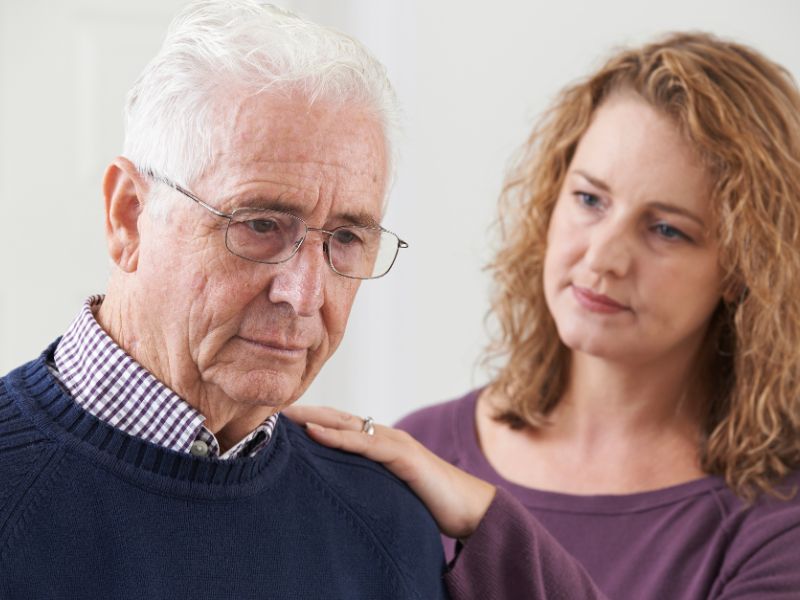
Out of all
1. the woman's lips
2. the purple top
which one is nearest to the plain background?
the woman's lips

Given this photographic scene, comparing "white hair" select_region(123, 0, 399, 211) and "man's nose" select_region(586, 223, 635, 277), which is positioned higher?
"white hair" select_region(123, 0, 399, 211)

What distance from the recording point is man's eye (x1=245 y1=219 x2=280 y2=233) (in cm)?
132

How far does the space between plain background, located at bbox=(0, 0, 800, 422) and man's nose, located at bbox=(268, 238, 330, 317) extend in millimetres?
1368

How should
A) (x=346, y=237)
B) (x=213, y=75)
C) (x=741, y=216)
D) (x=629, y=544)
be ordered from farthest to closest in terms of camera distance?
(x=629, y=544), (x=741, y=216), (x=346, y=237), (x=213, y=75)

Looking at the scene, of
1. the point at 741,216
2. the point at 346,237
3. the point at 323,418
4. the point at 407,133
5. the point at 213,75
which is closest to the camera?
the point at 213,75

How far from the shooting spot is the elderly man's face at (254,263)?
1298mm

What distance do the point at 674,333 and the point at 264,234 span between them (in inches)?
43.7

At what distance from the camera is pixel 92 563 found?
1.25m

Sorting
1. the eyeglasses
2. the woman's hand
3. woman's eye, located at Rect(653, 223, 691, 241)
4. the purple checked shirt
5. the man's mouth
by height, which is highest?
the eyeglasses

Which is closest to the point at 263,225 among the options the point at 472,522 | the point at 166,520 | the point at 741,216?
the point at 166,520

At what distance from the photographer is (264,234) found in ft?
4.37

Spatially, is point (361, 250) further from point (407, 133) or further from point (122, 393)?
point (407, 133)

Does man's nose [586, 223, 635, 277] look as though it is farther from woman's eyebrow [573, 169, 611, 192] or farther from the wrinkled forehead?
the wrinkled forehead

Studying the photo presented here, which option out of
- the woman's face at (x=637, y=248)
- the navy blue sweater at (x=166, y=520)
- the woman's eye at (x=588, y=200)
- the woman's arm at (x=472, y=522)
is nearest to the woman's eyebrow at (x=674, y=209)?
the woman's face at (x=637, y=248)
